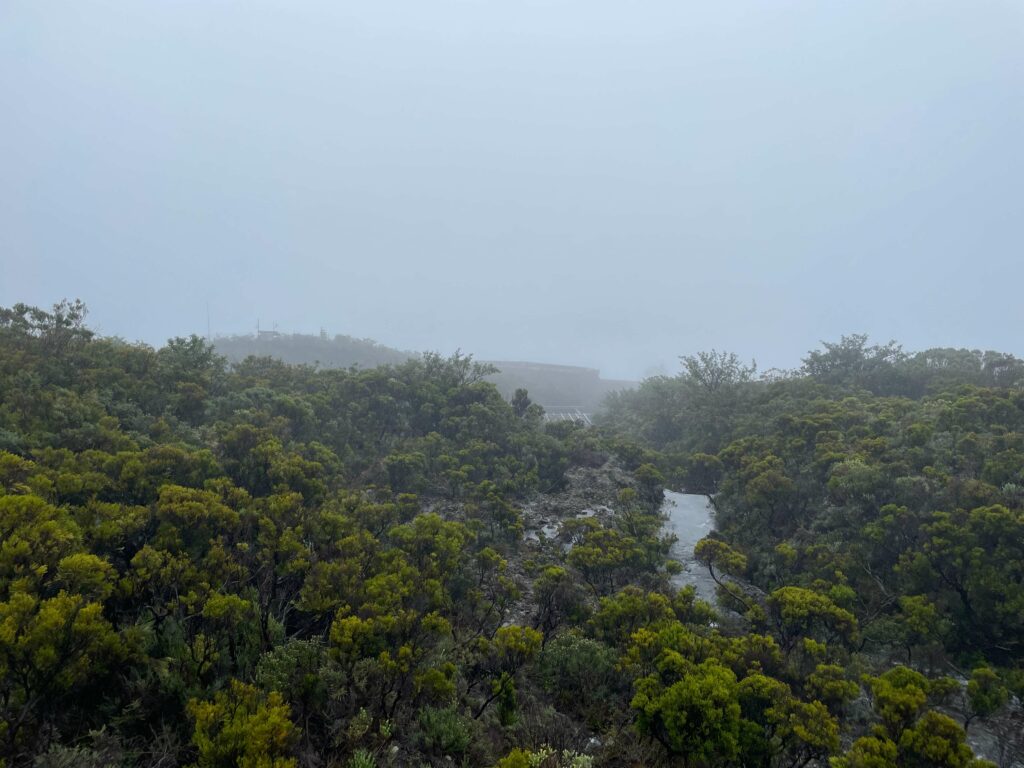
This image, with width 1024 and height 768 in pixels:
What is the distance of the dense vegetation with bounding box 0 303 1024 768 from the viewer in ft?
18.0

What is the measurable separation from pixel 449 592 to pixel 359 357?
1907 inches

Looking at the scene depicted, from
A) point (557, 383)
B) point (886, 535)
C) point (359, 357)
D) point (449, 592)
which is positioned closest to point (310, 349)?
point (359, 357)

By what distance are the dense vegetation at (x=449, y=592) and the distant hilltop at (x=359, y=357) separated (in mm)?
32243

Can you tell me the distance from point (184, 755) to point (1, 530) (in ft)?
11.7

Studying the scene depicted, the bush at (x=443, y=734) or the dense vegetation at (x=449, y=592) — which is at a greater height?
the dense vegetation at (x=449, y=592)

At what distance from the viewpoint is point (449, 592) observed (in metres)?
9.80

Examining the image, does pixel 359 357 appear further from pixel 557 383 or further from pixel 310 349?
pixel 557 383

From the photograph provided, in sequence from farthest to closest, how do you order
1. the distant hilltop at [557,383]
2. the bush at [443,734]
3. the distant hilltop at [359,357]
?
the distant hilltop at [557,383] < the distant hilltop at [359,357] < the bush at [443,734]

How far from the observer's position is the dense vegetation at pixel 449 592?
18.0 feet

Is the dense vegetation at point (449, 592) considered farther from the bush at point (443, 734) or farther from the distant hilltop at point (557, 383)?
the distant hilltop at point (557, 383)

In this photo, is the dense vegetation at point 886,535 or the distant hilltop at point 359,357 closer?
the dense vegetation at point 886,535

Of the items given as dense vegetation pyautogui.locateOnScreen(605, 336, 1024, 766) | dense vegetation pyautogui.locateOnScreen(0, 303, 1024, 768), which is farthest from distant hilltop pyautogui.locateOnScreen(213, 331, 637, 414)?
dense vegetation pyautogui.locateOnScreen(0, 303, 1024, 768)

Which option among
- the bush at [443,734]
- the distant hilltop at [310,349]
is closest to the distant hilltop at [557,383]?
the distant hilltop at [310,349]

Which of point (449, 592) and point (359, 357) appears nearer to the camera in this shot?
point (449, 592)
